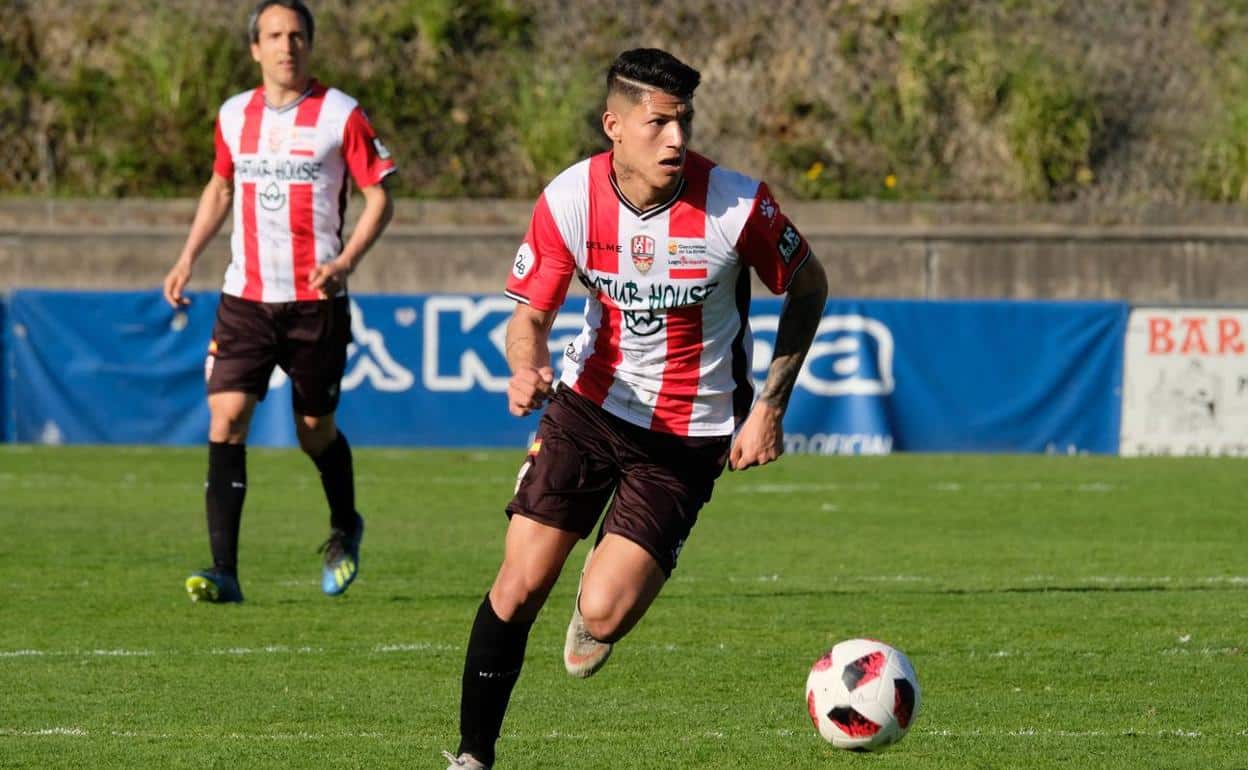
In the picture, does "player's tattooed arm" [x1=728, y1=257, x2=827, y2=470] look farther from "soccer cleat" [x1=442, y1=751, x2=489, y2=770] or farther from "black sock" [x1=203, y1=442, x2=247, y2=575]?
"black sock" [x1=203, y1=442, x2=247, y2=575]

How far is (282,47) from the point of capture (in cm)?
783

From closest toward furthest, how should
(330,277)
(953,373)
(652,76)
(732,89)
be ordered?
1. (652,76)
2. (330,277)
3. (953,373)
4. (732,89)

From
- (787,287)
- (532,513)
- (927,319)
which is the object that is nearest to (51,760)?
(532,513)

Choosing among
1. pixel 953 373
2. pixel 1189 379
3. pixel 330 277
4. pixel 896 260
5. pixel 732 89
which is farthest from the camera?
pixel 732 89

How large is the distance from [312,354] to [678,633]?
1.92 meters

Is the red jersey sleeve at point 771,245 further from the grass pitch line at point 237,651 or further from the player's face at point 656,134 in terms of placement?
the grass pitch line at point 237,651

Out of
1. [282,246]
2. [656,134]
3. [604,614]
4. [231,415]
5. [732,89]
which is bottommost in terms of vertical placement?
[732,89]

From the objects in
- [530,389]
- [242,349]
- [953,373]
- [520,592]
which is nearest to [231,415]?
[242,349]

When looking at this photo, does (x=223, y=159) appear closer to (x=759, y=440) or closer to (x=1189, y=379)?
(x=759, y=440)

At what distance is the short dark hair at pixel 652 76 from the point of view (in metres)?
4.97

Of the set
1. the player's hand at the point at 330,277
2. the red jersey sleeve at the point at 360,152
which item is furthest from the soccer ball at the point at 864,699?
the red jersey sleeve at the point at 360,152

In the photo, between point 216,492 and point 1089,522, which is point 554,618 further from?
Answer: point 1089,522

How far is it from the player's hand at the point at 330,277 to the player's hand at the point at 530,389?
3.08 meters

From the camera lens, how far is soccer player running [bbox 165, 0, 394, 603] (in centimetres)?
789
